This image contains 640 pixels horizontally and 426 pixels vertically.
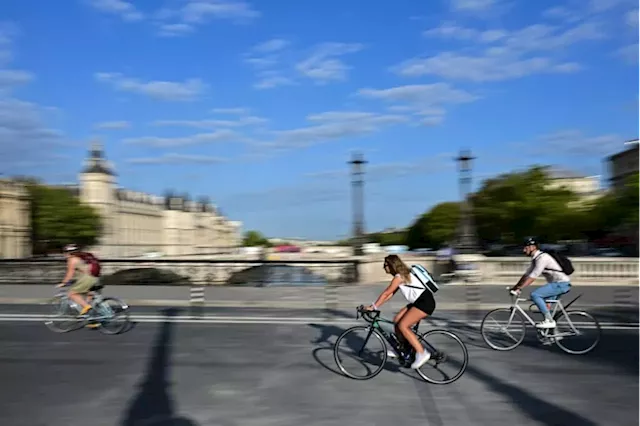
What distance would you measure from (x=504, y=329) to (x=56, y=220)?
59036 mm

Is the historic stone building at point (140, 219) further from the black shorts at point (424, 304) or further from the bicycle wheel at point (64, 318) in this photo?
the black shorts at point (424, 304)

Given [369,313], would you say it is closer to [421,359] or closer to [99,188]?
[421,359]

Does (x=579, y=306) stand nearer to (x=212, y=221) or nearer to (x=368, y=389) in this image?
(x=368, y=389)

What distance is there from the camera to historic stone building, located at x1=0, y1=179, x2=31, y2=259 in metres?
56.5

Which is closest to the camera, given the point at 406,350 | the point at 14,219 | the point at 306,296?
the point at 406,350

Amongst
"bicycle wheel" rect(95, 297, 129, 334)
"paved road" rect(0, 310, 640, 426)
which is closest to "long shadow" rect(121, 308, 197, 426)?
"paved road" rect(0, 310, 640, 426)

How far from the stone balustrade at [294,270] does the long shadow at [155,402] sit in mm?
15110

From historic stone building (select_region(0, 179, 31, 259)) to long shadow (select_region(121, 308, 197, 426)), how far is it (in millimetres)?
48406

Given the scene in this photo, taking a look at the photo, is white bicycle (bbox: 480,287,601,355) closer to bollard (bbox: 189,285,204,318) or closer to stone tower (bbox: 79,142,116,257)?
bollard (bbox: 189,285,204,318)

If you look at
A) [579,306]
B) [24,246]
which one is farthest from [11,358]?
[24,246]

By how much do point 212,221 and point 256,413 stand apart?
136 meters

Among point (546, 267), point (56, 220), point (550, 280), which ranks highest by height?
point (56, 220)

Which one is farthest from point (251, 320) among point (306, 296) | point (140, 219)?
point (140, 219)

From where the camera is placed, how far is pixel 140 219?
98125mm
